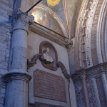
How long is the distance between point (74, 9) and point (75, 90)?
3.93 metres

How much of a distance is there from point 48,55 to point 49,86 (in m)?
1.39

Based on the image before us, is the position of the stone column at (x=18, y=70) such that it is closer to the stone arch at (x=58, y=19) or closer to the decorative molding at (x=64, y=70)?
the decorative molding at (x=64, y=70)

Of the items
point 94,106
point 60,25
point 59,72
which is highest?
point 60,25

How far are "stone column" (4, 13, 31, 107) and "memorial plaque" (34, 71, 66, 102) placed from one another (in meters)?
0.95

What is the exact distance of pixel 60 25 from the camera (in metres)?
9.98

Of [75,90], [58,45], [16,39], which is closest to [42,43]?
[58,45]

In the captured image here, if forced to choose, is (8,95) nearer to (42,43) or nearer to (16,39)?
(16,39)

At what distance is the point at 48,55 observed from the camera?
852 centimetres

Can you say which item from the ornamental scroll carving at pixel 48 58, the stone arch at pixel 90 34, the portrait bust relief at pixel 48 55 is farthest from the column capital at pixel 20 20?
the stone arch at pixel 90 34

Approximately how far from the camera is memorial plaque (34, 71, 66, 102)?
7318mm

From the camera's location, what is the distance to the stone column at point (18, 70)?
5.95m

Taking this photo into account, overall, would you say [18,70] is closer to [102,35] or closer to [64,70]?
[64,70]

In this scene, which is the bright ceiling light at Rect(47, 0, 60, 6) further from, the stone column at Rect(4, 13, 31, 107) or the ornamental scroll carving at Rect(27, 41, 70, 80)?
the stone column at Rect(4, 13, 31, 107)

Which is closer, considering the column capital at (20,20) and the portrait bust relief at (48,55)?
the column capital at (20,20)
